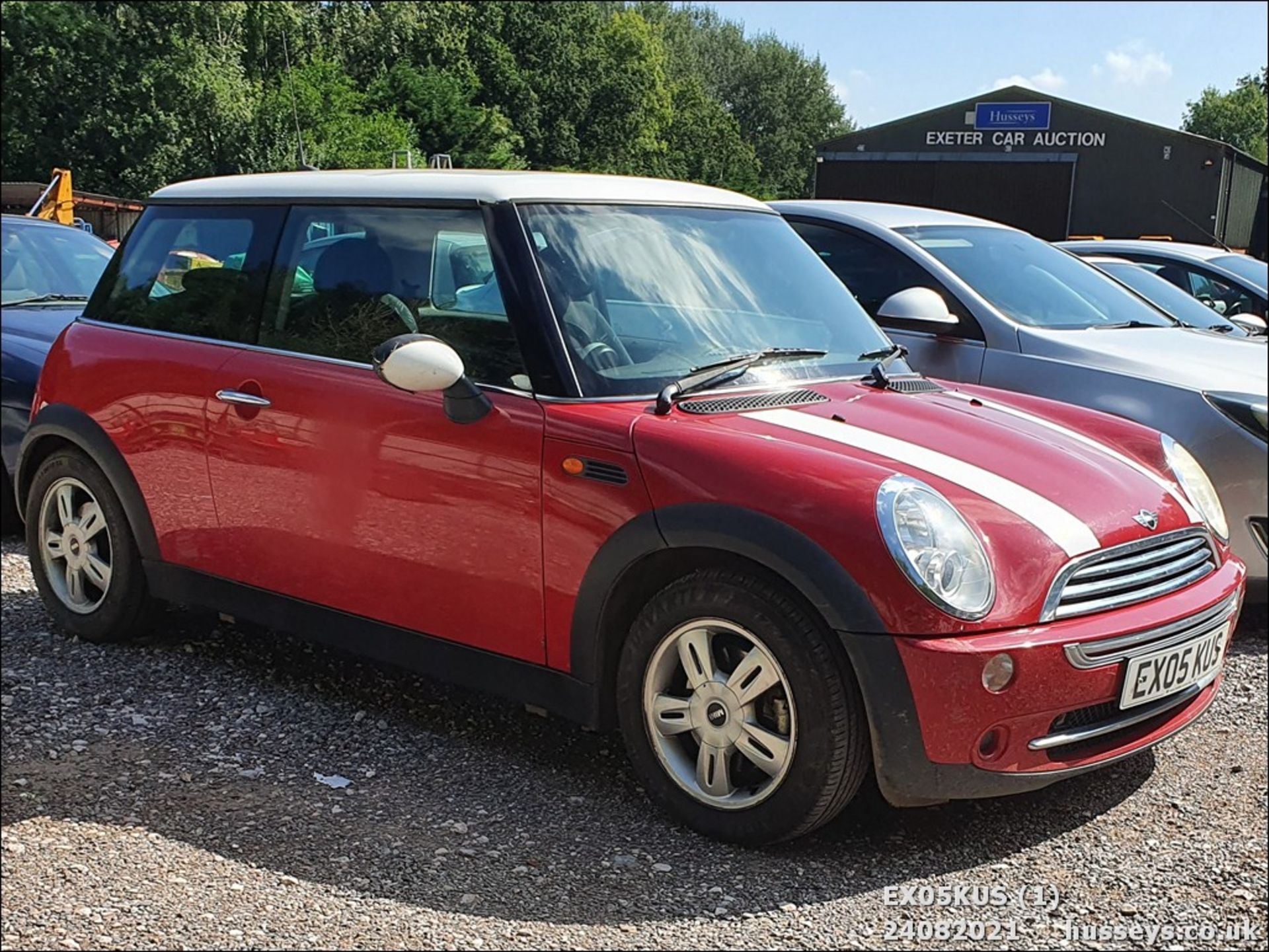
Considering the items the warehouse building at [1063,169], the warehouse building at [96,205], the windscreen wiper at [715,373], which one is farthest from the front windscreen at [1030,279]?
the warehouse building at [96,205]

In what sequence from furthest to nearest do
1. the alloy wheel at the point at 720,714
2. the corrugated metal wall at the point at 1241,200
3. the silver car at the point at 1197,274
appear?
the silver car at the point at 1197,274 → the alloy wheel at the point at 720,714 → the corrugated metal wall at the point at 1241,200

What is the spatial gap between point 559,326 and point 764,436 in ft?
1.97

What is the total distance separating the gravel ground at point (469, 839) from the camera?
2.03 m

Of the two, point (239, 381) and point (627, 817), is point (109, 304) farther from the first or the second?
point (627, 817)

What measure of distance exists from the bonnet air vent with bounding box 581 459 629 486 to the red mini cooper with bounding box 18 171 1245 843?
23mm

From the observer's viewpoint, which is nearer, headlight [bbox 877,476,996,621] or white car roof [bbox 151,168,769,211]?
headlight [bbox 877,476,996,621]

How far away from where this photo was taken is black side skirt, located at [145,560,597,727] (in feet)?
10.2

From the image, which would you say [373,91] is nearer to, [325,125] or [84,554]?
[325,125]

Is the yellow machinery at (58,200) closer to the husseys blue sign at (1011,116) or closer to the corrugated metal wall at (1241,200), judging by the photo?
the husseys blue sign at (1011,116)

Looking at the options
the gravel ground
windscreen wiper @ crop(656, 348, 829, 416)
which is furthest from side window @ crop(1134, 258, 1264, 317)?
windscreen wiper @ crop(656, 348, 829, 416)

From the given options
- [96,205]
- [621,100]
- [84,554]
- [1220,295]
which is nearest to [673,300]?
[621,100]

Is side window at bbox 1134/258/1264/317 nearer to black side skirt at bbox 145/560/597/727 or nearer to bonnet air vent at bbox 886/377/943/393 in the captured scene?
bonnet air vent at bbox 886/377/943/393

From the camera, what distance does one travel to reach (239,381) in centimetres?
364

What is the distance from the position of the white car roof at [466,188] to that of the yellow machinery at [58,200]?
0.76 ft
